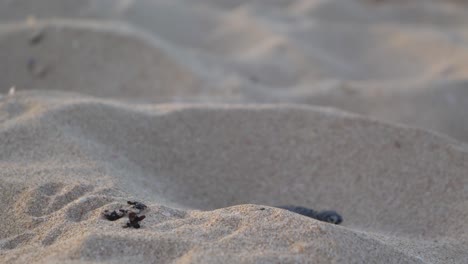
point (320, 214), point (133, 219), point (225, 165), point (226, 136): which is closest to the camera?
point (133, 219)

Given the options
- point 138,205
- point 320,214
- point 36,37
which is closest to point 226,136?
point 320,214

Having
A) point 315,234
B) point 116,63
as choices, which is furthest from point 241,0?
point 315,234

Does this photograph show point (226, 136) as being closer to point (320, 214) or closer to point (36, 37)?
point (320, 214)

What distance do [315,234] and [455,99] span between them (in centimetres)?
215

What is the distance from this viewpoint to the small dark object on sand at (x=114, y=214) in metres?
1.44

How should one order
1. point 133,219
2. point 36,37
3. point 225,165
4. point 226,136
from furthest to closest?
point 36,37 → point 226,136 → point 225,165 → point 133,219

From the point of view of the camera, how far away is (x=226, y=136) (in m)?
2.24

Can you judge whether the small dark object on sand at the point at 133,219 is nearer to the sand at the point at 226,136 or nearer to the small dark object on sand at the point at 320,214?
the sand at the point at 226,136

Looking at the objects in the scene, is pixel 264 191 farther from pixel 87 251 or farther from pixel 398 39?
pixel 398 39

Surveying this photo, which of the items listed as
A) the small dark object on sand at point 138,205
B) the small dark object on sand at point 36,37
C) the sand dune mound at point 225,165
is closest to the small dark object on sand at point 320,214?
the sand dune mound at point 225,165

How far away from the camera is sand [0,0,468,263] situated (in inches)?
54.5

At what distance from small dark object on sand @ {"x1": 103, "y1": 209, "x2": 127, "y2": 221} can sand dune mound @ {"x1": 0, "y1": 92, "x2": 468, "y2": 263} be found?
0.13ft

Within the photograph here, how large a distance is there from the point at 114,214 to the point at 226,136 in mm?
857

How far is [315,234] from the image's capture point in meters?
1.34
